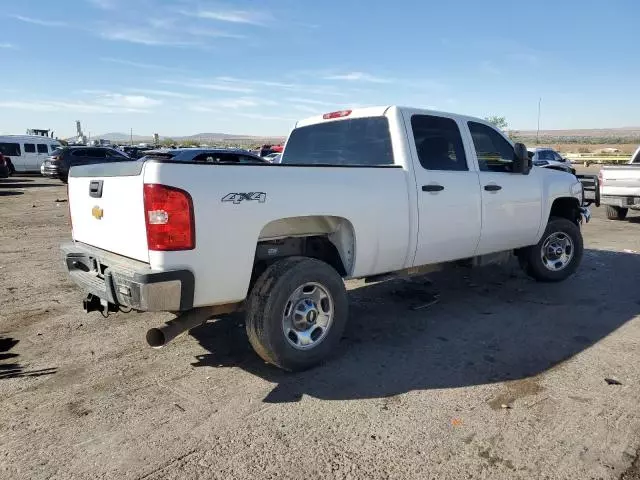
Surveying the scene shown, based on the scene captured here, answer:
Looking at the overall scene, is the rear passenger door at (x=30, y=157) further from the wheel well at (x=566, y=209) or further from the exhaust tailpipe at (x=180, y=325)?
the exhaust tailpipe at (x=180, y=325)

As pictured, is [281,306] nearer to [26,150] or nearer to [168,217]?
[168,217]

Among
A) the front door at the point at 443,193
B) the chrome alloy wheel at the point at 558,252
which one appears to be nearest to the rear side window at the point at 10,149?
the front door at the point at 443,193

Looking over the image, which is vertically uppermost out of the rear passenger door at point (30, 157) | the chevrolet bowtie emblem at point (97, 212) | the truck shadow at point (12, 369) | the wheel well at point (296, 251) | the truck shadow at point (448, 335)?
the rear passenger door at point (30, 157)

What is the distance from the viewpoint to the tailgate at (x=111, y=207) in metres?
3.30

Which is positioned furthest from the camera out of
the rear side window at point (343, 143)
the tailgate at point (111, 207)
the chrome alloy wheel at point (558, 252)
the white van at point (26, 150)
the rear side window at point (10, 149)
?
the white van at point (26, 150)

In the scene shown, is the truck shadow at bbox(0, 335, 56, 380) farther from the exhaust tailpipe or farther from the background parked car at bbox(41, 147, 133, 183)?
the background parked car at bbox(41, 147, 133, 183)

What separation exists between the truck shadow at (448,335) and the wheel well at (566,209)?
852mm

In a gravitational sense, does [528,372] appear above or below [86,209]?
below

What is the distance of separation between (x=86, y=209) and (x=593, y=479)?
3845 mm

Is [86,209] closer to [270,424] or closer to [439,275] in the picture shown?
[270,424]

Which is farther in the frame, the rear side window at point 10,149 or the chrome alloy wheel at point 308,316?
the rear side window at point 10,149

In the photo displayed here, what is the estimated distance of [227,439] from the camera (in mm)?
3020

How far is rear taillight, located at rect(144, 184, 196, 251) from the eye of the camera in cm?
316

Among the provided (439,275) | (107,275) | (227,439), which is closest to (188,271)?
(107,275)
